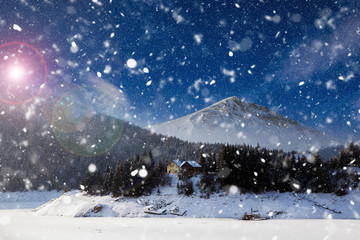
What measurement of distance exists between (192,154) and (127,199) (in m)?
59.8

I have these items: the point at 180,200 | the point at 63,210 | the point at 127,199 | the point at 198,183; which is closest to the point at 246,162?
the point at 198,183

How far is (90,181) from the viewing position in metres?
51.7

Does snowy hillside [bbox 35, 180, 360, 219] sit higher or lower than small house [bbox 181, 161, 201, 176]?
lower

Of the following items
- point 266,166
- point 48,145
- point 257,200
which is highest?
point 48,145

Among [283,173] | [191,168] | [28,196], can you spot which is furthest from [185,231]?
[28,196]

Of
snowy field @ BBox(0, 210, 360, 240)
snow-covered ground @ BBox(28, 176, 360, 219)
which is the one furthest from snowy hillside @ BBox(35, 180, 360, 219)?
snowy field @ BBox(0, 210, 360, 240)

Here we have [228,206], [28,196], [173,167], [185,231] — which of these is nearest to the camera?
[185,231]

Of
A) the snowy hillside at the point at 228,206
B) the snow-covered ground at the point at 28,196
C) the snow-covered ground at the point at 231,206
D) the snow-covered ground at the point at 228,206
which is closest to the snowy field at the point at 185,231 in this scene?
the snow-covered ground at the point at 231,206

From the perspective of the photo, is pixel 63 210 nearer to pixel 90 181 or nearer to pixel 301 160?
pixel 90 181

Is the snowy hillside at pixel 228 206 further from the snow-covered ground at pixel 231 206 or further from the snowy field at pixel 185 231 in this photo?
the snowy field at pixel 185 231

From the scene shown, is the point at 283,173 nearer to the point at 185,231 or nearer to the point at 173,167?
the point at 173,167

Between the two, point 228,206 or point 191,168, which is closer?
point 228,206

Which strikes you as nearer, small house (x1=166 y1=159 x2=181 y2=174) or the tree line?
the tree line

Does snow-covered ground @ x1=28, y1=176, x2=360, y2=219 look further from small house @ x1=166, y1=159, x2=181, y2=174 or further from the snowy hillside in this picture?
small house @ x1=166, y1=159, x2=181, y2=174
